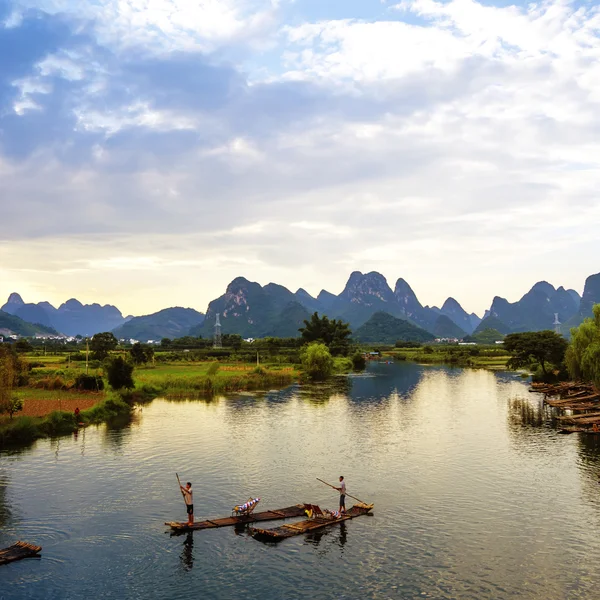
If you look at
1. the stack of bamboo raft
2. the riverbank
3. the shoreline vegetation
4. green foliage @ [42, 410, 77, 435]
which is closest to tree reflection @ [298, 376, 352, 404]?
A: the shoreline vegetation

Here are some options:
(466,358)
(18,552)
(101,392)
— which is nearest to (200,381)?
(101,392)

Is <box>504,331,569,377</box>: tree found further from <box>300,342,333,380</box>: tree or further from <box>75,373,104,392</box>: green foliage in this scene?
<box>75,373,104,392</box>: green foliage

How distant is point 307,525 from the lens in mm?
31281

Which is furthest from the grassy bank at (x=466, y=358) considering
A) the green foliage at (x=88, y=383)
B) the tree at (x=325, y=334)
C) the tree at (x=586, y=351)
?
the green foliage at (x=88, y=383)

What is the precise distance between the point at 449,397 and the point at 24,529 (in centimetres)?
6761

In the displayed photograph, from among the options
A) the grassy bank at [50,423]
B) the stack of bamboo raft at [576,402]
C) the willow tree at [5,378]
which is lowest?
the stack of bamboo raft at [576,402]

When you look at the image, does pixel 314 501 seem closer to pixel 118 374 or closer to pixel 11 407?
pixel 11 407

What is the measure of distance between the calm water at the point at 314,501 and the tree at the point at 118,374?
1430cm

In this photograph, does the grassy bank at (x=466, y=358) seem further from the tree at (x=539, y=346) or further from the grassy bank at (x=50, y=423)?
the grassy bank at (x=50, y=423)

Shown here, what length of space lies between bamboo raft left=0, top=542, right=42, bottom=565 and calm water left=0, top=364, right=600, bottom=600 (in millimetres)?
397

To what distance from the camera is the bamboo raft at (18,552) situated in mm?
26938

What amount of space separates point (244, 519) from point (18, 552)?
11.2 m

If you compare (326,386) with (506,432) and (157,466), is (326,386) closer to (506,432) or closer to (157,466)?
(506,432)

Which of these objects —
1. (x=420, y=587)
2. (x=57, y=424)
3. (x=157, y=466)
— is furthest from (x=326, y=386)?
(x=420, y=587)
